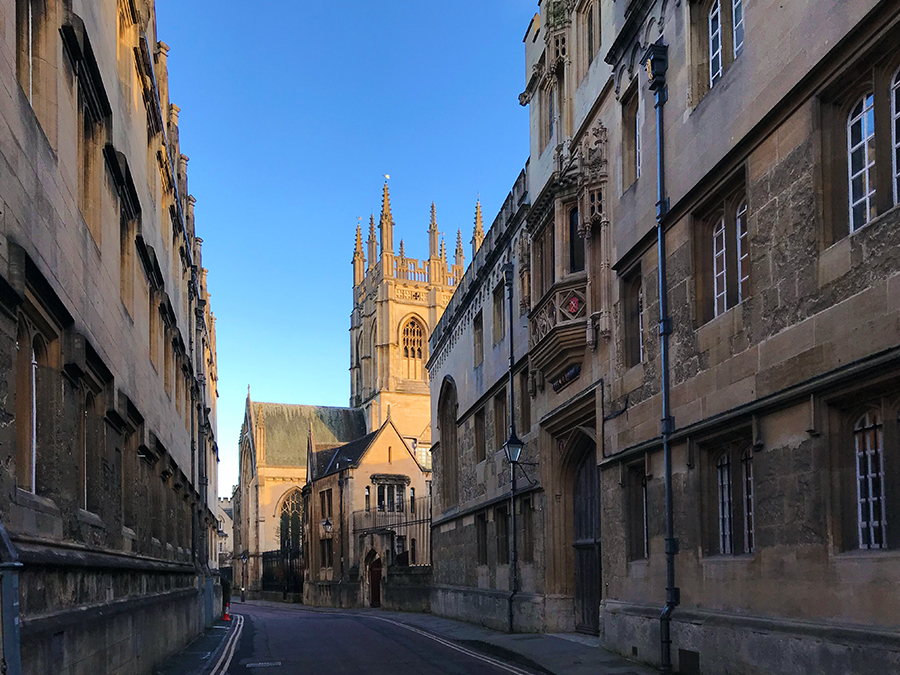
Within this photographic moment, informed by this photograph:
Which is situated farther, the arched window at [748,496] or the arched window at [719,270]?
the arched window at [719,270]

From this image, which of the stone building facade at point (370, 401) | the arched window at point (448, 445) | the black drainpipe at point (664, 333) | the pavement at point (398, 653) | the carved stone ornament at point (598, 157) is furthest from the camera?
the stone building facade at point (370, 401)

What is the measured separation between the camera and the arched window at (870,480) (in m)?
9.11

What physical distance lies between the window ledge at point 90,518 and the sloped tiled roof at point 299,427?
8266 centimetres

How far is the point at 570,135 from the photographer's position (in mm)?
19828

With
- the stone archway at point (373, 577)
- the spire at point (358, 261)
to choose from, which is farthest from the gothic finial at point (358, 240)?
the stone archway at point (373, 577)

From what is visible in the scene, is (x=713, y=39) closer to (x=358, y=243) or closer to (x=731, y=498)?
(x=731, y=498)

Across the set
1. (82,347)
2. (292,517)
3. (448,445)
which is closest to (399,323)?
(292,517)

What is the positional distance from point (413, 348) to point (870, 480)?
284ft

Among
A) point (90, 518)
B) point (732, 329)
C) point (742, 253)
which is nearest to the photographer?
point (90, 518)

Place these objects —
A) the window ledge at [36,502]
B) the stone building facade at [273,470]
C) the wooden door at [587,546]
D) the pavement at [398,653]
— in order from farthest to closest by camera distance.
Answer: the stone building facade at [273,470] < the wooden door at [587,546] < the pavement at [398,653] < the window ledge at [36,502]

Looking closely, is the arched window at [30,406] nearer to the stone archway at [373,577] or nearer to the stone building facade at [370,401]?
the stone archway at [373,577]

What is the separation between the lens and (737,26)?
40.6ft

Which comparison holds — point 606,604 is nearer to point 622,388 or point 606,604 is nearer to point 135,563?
point 622,388

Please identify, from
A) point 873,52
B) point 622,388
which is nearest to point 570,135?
point 622,388
